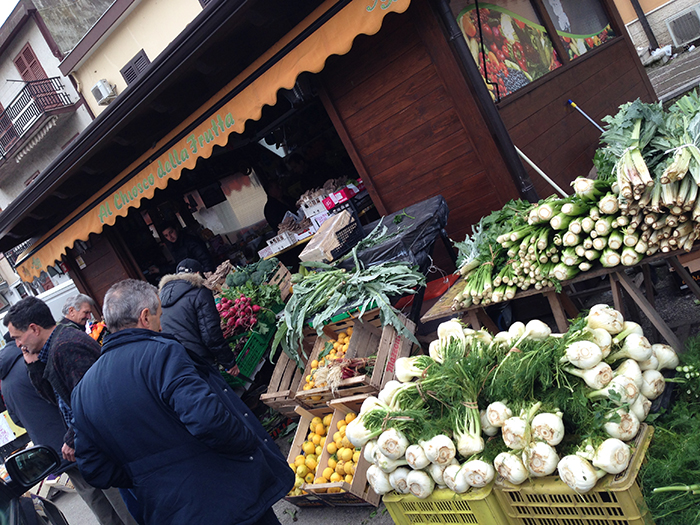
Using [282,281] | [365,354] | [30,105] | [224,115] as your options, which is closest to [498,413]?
[365,354]

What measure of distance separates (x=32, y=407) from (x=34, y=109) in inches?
643

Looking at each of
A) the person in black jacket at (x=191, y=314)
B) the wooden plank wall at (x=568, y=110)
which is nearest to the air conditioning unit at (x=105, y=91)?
the person in black jacket at (x=191, y=314)

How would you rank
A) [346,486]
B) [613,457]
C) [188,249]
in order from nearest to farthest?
1. [613,457]
2. [346,486]
3. [188,249]

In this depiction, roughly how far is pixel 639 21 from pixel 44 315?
69.3ft

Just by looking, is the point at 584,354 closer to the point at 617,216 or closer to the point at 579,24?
the point at 617,216

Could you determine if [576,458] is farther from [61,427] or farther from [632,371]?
[61,427]

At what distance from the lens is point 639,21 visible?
17.9 meters

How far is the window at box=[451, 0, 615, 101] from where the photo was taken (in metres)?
5.67

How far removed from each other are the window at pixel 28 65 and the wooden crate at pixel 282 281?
16.1m

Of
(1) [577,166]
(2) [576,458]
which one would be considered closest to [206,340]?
(2) [576,458]

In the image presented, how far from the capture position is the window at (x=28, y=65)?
17614mm

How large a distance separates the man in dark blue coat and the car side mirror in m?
0.40

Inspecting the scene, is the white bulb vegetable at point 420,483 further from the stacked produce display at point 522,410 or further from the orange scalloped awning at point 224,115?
the orange scalloped awning at point 224,115

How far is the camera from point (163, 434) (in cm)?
258
